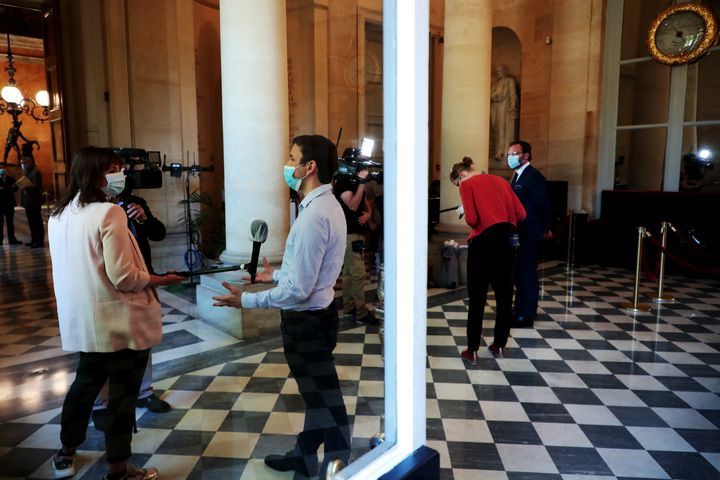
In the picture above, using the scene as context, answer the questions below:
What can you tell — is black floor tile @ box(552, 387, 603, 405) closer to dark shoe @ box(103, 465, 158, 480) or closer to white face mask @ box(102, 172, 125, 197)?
dark shoe @ box(103, 465, 158, 480)

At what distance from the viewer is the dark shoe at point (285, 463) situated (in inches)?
80.5

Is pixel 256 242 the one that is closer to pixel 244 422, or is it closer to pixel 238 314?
pixel 238 314

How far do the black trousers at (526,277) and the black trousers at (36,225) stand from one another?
16.0 ft

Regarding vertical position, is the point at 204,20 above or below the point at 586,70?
below

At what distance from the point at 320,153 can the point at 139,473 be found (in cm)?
141

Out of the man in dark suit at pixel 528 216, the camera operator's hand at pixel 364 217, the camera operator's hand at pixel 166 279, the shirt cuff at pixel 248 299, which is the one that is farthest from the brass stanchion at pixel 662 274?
the camera operator's hand at pixel 166 279

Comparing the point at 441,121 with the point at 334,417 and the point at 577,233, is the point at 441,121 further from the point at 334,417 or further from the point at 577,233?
the point at 334,417

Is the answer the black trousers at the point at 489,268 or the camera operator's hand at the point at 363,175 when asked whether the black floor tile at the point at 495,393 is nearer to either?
the black trousers at the point at 489,268

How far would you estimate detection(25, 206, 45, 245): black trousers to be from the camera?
1.97 meters

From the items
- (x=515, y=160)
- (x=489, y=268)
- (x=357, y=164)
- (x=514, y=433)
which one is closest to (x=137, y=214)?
(x=357, y=164)

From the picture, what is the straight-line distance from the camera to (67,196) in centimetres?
194

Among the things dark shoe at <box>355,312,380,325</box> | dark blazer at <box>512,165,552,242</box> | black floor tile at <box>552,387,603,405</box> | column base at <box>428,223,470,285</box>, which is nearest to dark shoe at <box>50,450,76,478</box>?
dark shoe at <box>355,312,380,325</box>

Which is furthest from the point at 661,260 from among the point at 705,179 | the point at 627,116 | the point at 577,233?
the point at 627,116

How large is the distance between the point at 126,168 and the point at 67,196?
255 millimetres
